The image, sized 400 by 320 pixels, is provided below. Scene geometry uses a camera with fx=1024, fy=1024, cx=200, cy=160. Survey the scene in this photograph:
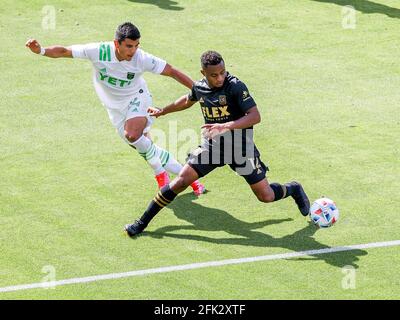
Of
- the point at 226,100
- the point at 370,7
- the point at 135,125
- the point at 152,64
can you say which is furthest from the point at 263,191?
the point at 370,7

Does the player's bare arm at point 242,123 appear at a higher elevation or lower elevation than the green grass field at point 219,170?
higher

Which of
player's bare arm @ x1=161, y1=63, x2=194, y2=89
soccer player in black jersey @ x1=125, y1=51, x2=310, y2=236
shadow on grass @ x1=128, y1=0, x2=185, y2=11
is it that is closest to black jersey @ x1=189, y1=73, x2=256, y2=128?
soccer player in black jersey @ x1=125, y1=51, x2=310, y2=236

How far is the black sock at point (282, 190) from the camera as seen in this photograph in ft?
44.2

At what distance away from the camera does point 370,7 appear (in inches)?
931

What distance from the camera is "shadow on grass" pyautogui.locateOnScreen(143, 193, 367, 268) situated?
12.4 metres

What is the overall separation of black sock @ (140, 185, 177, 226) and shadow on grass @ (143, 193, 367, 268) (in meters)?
0.26

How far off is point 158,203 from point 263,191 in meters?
1.37

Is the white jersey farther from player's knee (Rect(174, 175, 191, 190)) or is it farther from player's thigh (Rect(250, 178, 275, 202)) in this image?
player's thigh (Rect(250, 178, 275, 202))

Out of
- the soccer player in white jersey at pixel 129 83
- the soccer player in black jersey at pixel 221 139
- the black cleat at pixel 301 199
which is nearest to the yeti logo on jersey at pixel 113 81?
the soccer player in white jersey at pixel 129 83

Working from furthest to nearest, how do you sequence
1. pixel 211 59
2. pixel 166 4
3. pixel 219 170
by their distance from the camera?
pixel 166 4 < pixel 219 170 < pixel 211 59

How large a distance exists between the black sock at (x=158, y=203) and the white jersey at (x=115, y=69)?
6.35 feet

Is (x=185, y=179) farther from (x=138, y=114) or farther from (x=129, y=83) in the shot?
(x=129, y=83)

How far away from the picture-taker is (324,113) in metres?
17.7

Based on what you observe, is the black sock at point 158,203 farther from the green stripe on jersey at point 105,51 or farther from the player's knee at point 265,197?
the green stripe on jersey at point 105,51
